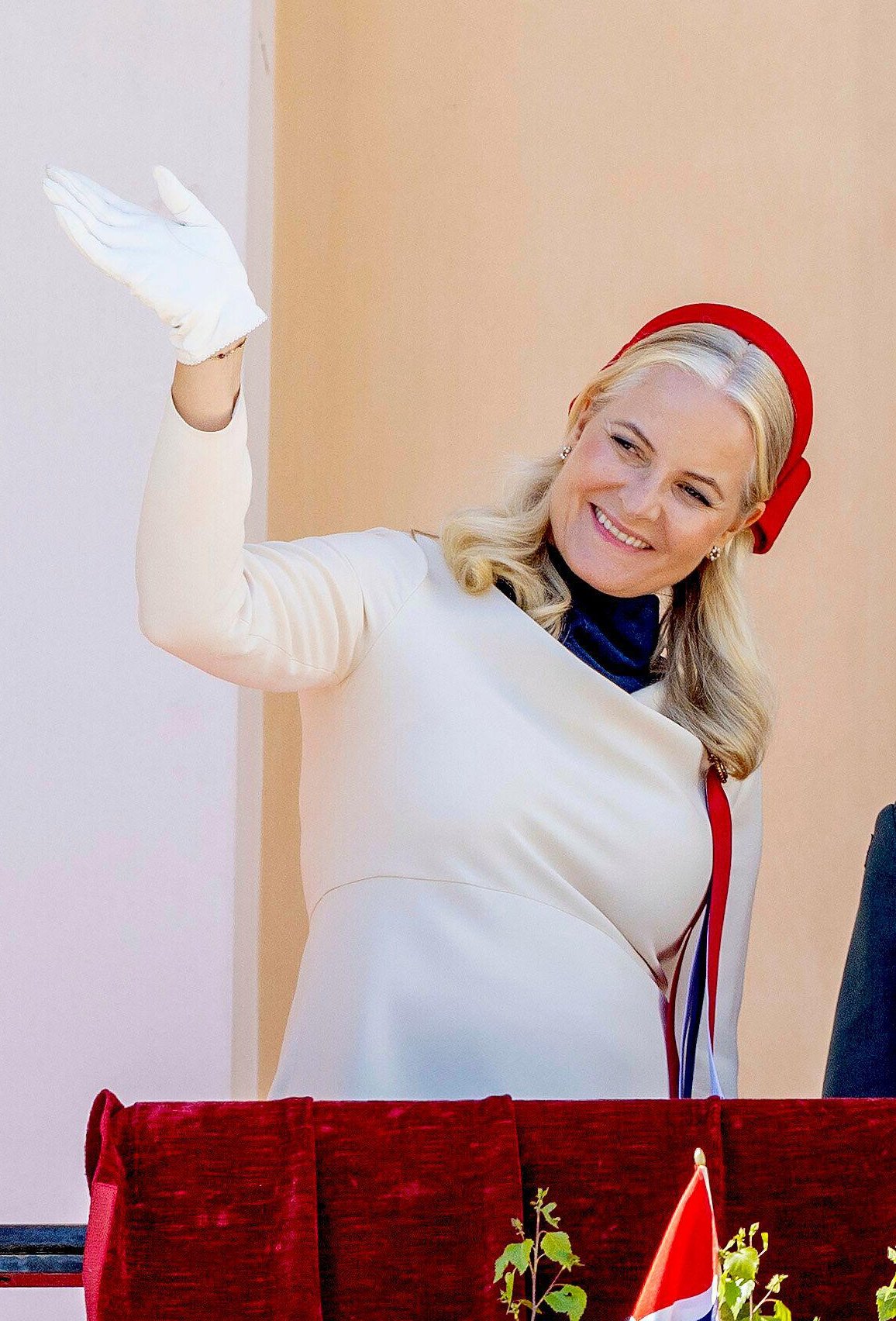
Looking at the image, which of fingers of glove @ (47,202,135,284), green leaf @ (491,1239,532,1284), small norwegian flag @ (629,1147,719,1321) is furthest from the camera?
fingers of glove @ (47,202,135,284)

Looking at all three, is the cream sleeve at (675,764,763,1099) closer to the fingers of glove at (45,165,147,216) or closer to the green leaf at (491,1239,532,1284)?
the green leaf at (491,1239,532,1284)

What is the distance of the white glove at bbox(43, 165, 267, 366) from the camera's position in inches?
47.4

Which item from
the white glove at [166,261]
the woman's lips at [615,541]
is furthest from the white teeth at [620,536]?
the white glove at [166,261]

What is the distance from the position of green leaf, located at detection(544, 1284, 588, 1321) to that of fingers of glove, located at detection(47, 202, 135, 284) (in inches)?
26.5

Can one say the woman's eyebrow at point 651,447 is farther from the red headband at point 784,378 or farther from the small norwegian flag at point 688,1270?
the small norwegian flag at point 688,1270

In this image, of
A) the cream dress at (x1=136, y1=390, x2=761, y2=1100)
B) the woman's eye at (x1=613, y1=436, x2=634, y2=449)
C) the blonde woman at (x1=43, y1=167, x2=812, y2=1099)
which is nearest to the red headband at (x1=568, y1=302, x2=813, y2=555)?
the blonde woman at (x1=43, y1=167, x2=812, y2=1099)

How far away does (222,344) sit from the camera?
1229 millimetres

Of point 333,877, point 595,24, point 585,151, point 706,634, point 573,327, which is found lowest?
point 333,877

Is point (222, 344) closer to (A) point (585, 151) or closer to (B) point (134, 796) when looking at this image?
(B) point (134, 796)

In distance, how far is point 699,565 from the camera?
5.93ft

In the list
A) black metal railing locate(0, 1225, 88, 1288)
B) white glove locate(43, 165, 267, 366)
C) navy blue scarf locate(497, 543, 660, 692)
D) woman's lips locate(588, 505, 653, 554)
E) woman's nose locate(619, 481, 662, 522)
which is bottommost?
black metal railing locate(0, 1225, 88, 1288)

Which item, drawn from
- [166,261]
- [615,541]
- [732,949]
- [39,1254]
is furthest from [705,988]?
[166,261]

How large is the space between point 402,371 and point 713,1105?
1.81 m

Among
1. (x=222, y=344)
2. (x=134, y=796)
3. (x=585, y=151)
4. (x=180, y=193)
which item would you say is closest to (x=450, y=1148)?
(x=222, y=344)
